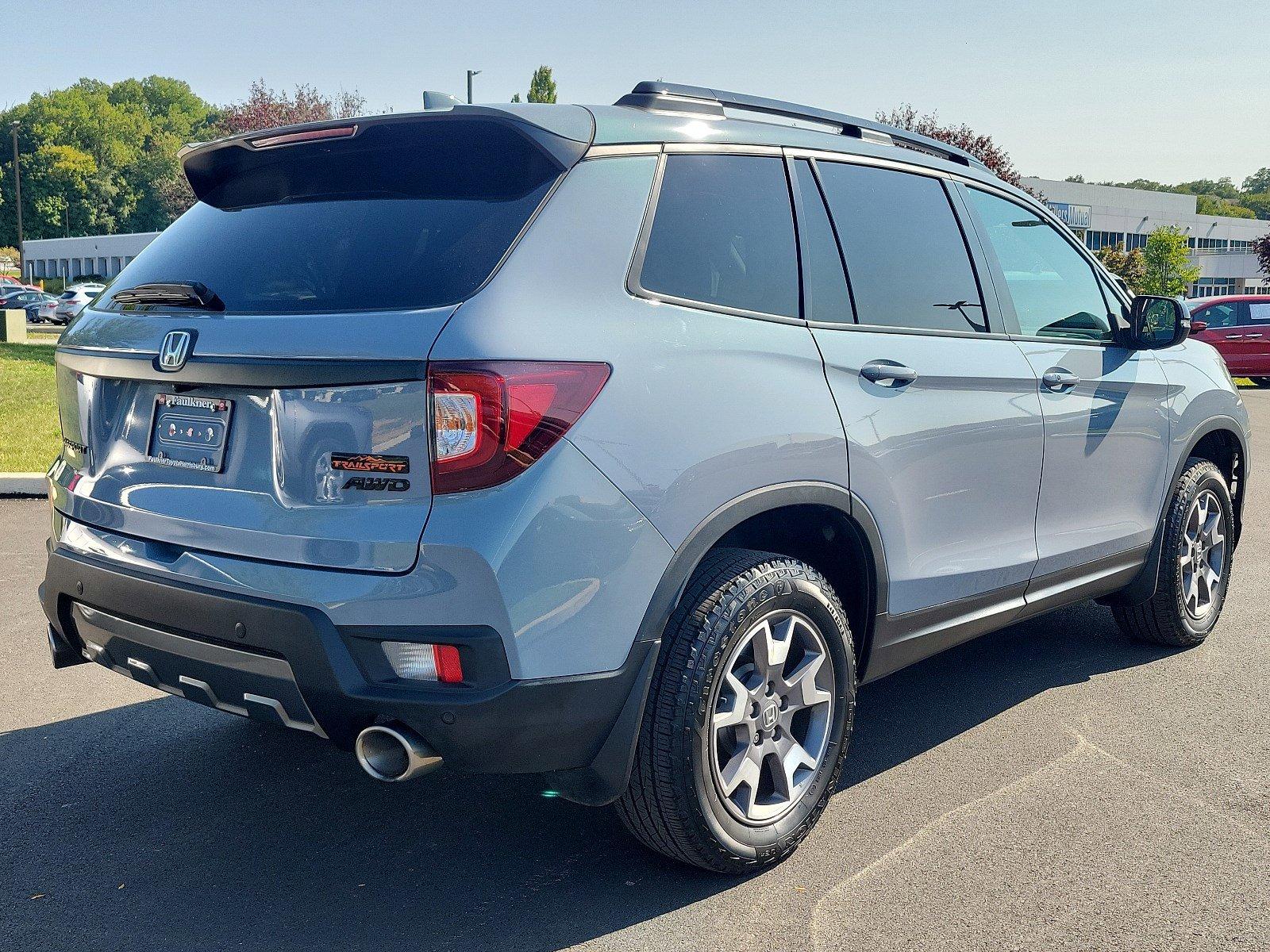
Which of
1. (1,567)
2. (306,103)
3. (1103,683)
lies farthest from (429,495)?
(306,103)

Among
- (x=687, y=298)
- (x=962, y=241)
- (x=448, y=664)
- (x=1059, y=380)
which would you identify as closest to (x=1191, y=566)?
(x=1059, y=380)

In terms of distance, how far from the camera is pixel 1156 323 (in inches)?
182

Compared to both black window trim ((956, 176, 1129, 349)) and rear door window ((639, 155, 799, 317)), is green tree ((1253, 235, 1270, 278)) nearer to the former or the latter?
black window trim ((956, 176, 1129, 349))

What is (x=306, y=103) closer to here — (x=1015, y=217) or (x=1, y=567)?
(x=1, y=567)

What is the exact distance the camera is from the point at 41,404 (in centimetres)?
1294

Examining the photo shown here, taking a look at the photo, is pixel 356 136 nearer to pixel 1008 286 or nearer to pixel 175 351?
pixel 175 351

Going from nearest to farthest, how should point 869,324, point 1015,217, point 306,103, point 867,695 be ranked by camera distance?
point 869,324 → point 1015,217 → point 867,695 → point 306,103

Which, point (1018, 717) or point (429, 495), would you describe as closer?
point (429, 495)

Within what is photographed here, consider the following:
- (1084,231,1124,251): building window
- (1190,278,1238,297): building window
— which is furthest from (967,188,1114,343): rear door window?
(1190,278,1238,297): building window

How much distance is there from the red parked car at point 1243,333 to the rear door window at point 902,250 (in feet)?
65.6

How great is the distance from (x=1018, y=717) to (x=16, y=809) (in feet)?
10.8

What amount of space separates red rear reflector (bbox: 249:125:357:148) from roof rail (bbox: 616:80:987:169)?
2.35 feet

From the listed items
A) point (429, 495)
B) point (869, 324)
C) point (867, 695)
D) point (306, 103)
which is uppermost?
point (306, 103)

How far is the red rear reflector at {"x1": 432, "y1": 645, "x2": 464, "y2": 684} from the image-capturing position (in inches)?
100.0
